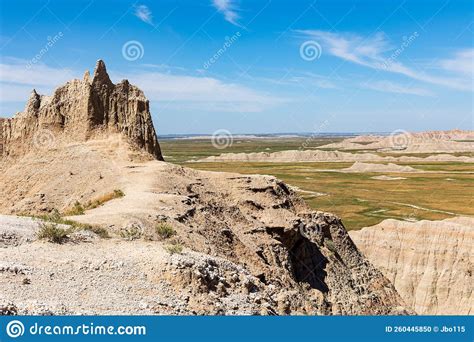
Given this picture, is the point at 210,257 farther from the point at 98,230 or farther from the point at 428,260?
the point at 428,260

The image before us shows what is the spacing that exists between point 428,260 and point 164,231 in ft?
102

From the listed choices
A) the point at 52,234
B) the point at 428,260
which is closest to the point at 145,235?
the point at 52,234

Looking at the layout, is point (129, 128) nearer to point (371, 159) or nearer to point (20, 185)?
point (20, 185)

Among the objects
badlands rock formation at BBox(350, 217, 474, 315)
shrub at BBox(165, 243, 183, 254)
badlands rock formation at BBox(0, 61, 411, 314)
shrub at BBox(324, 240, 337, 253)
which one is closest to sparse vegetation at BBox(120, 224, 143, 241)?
badlands rock formation at BBox(0, 61, 411, 314)

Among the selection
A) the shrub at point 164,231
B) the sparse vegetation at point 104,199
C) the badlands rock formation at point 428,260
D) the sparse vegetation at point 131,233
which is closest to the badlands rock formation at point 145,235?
the sparse vegetation at point 131,233

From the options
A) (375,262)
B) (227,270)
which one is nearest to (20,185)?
(227,270)

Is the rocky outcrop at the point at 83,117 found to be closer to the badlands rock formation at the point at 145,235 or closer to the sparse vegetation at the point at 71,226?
the badlands rock formation at the point at 145,235

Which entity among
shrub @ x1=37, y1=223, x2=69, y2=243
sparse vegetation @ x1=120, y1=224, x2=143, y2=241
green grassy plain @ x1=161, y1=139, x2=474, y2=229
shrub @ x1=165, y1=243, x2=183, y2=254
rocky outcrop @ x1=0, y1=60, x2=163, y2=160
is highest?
green grassy plain @ x1=161, y1=139, x2=474, y2=229

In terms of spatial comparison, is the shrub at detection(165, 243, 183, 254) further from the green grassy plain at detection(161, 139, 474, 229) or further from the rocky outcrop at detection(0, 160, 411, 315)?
the green grassy plain at detection(161, 139, 474, 229)

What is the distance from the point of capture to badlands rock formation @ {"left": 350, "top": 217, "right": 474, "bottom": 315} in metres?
39.1

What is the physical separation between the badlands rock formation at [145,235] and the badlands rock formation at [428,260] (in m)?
13.7

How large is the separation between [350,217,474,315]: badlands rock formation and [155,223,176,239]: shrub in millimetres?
29480

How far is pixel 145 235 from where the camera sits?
613 inches

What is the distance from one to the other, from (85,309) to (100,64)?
20.5m
